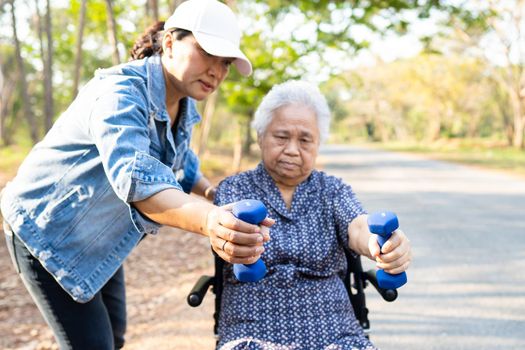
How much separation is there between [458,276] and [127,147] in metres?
3.92

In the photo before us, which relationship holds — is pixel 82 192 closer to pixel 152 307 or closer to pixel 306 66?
pixel 152 307

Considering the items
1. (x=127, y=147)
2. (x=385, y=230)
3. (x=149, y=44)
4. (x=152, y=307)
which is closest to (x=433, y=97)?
(x=152, y=307)

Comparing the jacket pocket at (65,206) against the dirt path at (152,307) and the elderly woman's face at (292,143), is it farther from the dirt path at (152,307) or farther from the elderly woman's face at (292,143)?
the dirt path at (152,307)

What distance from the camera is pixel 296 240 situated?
85.4 inches

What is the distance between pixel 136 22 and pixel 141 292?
7.13 m

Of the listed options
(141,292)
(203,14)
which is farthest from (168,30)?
(141,292)

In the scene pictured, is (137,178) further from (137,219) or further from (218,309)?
(218,309)

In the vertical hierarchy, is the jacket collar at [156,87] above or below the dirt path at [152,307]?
above

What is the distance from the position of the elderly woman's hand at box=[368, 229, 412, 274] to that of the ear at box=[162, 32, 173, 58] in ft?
2.90

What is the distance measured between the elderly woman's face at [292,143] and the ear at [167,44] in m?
0.72

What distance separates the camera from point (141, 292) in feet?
14.9

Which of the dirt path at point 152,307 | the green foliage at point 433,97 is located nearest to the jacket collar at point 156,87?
the dirt path at point 152,307

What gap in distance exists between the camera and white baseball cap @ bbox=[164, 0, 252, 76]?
1.58 m

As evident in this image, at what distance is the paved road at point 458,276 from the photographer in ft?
11.1
